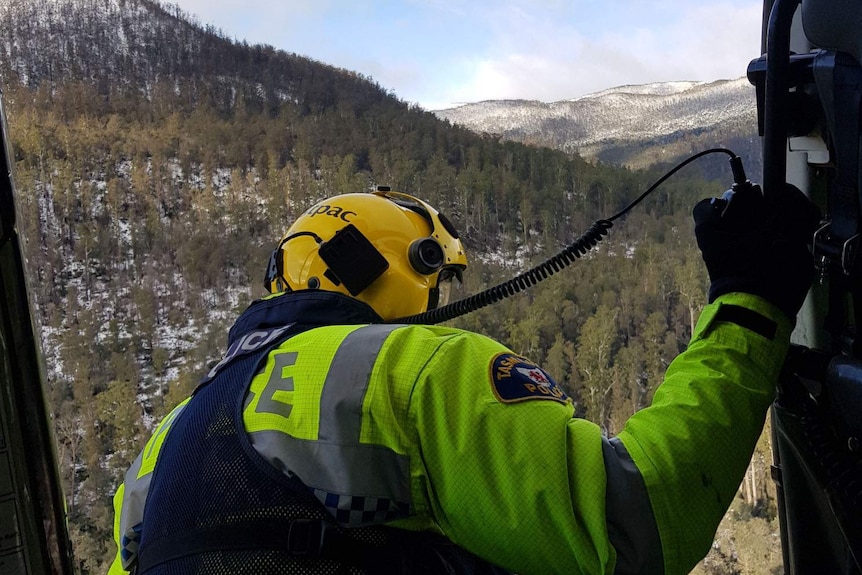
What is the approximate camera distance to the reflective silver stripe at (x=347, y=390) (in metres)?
0.81

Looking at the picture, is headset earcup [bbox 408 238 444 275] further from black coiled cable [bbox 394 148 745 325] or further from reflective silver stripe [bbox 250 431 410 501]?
reflective silver stripe [bbox 250 431 410 501]

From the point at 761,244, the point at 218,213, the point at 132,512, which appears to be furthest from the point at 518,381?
the point at 218,213

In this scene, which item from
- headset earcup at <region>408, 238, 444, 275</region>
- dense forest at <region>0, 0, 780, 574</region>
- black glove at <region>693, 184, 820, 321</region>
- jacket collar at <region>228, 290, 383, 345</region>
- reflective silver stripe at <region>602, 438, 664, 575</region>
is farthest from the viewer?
dense forest at <region>0, 0, 780, 574</region>

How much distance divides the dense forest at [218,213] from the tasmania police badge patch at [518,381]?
1.66 metres

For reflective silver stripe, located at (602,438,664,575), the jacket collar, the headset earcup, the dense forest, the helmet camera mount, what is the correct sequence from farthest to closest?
the dense forest, the headset earcup, the helmet camera mount, the jacket collar, reflective silver stripe, located at (602,438,664,575)

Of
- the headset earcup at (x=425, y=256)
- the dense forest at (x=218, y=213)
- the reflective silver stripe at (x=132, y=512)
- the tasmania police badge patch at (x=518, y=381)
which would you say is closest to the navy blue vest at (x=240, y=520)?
the reflective silver stripe at (x=132, y=512)

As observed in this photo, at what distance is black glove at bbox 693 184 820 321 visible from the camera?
0.87m

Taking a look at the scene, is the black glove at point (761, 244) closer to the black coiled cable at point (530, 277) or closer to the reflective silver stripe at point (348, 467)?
the black coiled cable at point (530, 277)

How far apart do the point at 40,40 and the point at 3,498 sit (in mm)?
5029

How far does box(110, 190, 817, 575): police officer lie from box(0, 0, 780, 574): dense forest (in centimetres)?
165

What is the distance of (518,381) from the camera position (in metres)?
0.83

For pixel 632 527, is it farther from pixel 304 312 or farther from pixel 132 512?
pixel 132 512

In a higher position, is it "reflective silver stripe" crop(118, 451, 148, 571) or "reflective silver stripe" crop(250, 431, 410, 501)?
"reflective silver stripe" crop(250, 431, 410, 501)

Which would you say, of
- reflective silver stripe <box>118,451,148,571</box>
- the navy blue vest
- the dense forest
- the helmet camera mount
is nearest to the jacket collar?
the navy blue vest
